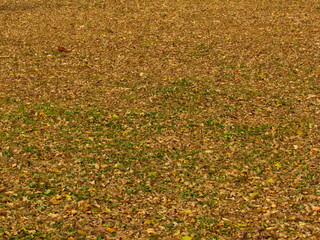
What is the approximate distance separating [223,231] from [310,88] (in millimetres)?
3876

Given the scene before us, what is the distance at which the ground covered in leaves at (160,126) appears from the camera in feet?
16.0

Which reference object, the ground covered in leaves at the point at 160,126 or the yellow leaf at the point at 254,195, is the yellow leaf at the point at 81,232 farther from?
the yellow leaf at the point at 254,195

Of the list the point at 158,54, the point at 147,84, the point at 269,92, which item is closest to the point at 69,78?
Result: the point at 147,84

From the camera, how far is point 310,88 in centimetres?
784

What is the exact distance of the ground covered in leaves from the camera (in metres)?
4.87

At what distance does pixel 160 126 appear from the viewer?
6.63 m

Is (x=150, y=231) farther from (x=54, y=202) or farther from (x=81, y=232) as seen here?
(x=54, y=202)

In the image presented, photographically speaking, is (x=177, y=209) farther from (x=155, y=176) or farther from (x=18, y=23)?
(x=18, y=23)

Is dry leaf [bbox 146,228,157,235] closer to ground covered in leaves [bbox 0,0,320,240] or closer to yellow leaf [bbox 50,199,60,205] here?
ground covered in leaves [bbox 0,0,320,240]

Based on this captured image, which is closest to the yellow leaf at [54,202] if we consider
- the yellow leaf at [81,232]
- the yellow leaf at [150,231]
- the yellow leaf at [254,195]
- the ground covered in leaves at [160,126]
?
the ground covered in leaves at [160,126]

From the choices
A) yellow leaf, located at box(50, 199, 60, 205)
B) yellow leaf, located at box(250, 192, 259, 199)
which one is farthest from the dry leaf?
yellow leaf, located at box(250, 192, 259, 199)

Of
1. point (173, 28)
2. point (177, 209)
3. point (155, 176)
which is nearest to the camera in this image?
point (177, 209)

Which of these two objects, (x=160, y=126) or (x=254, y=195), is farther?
(x=160, y=126)

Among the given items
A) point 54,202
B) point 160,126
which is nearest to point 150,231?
point 54,202
